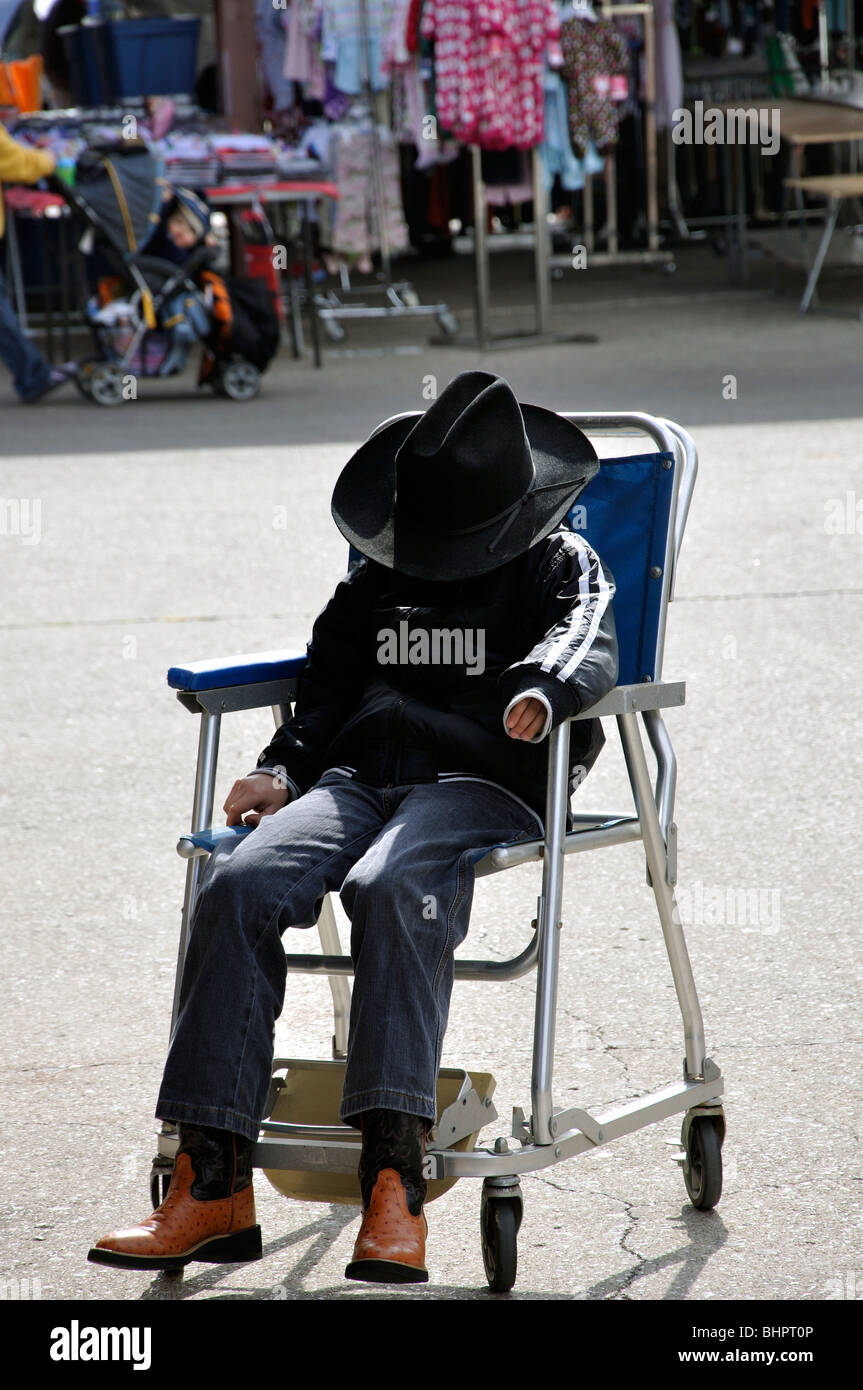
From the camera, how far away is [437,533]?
10.3 ft

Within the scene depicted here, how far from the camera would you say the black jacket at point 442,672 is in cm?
307

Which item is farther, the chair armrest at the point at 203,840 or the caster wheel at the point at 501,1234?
the chair armrest at the point at 203,840

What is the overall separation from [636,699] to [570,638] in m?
0.17

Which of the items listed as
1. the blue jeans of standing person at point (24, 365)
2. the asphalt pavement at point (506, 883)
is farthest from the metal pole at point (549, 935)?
the blue jeans of standing person at point (24, 365)

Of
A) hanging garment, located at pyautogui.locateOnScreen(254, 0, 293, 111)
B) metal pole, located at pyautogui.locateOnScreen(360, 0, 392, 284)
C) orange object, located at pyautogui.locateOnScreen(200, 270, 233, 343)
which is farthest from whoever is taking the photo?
hanging garment, located at pyautogui.locateOnScreen(254, 0, 293, 111)

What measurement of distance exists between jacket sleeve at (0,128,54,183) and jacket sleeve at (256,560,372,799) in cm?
847

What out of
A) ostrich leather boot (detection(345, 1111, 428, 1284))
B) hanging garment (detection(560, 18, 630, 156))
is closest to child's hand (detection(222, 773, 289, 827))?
ostrich leather boot (detection(345, 1111, 428, 1284))

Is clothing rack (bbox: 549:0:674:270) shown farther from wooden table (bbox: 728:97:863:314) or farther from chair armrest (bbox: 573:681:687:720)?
chair armrest (bbox: 573:681:687:720)

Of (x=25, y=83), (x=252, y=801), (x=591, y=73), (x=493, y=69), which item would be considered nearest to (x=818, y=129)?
(x=591, y=73)

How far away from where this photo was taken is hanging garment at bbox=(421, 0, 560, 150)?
12.2 m

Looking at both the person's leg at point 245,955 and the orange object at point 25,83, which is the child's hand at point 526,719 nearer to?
the person's leg at point 245,955

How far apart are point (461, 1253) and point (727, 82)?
1750cm

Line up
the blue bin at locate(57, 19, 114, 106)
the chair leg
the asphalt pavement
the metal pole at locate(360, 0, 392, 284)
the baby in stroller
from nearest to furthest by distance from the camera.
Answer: the asphalt pavement → the chair leg → the baby in stroller → the metal pole at locate(360, 0, 392, 284) → the blue bin at locate(57, 19, 114, 106)

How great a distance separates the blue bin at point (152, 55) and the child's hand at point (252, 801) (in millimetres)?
13286
